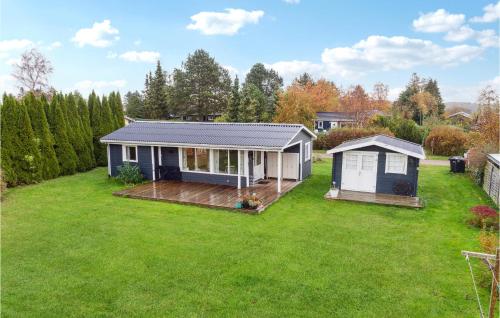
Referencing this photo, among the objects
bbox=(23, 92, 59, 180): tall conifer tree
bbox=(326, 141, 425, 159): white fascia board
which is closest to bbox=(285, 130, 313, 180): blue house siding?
bbox=(326, 141, 425, 159): white fascia board

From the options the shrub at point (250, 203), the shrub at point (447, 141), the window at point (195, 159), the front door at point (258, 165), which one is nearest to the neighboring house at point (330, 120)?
the shrub at point (447, 141)

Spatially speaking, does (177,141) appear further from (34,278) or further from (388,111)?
(388,111)

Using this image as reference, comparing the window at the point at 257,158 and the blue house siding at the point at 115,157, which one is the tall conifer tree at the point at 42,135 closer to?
the blue house siding at the point at 115,157

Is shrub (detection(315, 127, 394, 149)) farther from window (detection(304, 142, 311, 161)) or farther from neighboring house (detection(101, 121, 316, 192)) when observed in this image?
neighboring house (detection(101, 121, 316, 192))

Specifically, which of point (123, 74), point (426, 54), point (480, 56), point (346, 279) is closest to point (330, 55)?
point (426, 54)

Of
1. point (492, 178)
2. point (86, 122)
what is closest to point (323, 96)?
point (86, 122)

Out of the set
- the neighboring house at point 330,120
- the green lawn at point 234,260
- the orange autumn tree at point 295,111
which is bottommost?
the green lawn at point 234,260

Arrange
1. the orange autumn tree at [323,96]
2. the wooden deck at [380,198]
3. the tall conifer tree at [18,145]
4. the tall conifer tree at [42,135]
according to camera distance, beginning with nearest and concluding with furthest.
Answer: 1. the wooden deck at [380,198]
2. the tall conifer tree at [18,145]
3. the tall conifer tree at [42,135]
4. the orange autumn tree at [323,96]

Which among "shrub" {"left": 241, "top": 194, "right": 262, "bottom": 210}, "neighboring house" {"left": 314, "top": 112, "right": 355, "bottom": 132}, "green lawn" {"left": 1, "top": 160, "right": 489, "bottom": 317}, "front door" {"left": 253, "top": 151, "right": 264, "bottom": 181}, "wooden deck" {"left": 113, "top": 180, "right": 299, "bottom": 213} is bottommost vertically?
"green lawn" {"left": 1, "top": 160, "right": 489, "bottom": 317}
